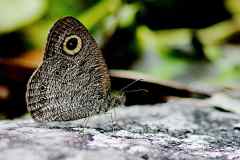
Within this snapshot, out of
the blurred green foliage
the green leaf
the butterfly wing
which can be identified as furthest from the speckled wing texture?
the green leaf

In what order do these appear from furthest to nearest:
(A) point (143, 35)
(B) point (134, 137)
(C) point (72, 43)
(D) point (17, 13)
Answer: (A) point (143, 35), (D) point (17, 13), (C) point (72, 43), (B) point (134, 137)

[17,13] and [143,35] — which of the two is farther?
[143,35]

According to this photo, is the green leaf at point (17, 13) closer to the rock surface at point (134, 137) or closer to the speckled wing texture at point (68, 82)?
the rock surface at point (134, 137)

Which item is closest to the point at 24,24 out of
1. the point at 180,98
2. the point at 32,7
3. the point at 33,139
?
the point at 32,7

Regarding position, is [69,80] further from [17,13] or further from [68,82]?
[17,13]

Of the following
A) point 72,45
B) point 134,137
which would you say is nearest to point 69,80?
point 72,45

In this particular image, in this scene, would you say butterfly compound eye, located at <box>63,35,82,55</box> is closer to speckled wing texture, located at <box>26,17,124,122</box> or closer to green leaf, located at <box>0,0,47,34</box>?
speckled wing texture, located at <box>26,17,124,122</box>
